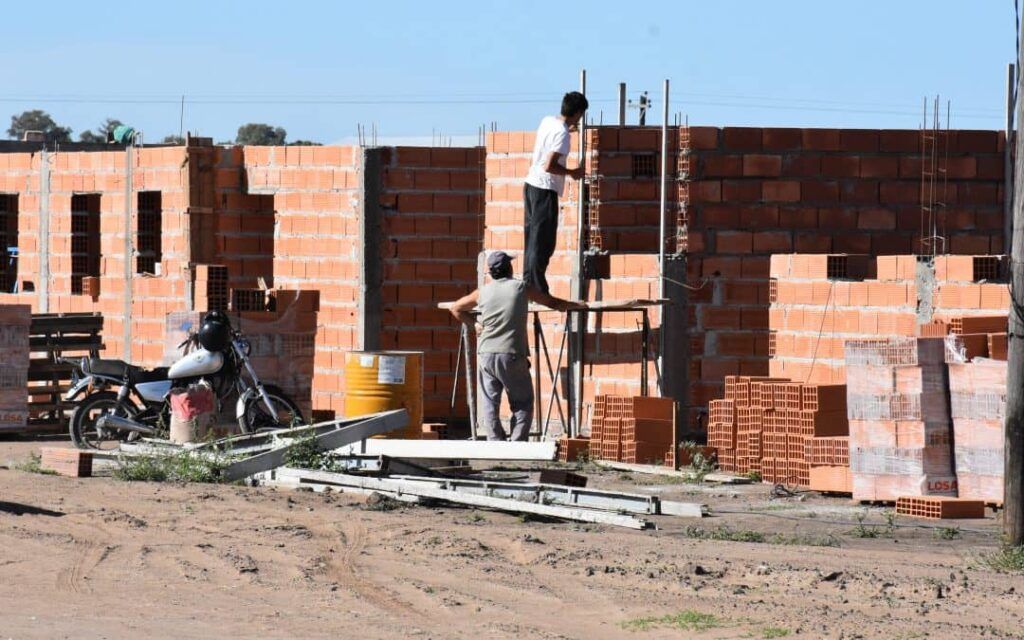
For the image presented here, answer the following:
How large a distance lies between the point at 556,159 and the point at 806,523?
4519 millimetres

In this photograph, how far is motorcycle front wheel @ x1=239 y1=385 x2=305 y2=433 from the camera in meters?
15.0

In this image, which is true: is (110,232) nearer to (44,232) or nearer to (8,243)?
(44,232)

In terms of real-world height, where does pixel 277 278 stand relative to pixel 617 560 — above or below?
above

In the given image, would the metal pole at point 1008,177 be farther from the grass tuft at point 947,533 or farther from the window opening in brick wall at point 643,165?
the grass tuft at point 947,533

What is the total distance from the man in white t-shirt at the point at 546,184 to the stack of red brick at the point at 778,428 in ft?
6.38

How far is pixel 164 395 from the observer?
15.2 meters

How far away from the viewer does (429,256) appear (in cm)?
1883

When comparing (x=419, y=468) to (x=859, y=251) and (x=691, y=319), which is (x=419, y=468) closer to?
(x=691, y=319)

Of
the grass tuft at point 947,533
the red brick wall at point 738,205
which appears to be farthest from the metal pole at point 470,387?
the grass tuft at point 947,533

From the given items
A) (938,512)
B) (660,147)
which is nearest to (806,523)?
(938,512)

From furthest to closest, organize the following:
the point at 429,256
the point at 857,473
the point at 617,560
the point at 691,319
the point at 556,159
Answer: the point at 429,256 → the point at 691,319 → the point at 556,159 → the point at 857,473 → the point at 617,560

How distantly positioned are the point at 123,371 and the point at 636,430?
4419 millimetres

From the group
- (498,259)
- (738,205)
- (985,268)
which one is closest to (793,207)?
(738,205)

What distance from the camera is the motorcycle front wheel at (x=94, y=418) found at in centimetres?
1535
